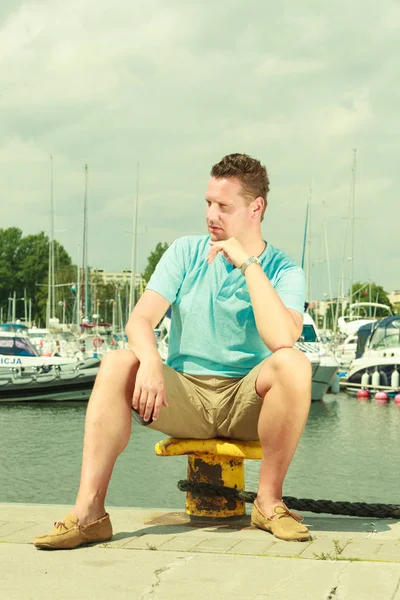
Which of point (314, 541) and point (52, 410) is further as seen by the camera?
point (52, 410)

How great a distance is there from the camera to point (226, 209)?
4.55 meters

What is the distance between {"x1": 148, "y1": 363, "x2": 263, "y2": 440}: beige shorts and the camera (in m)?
4.39

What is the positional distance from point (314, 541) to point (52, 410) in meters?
21.9

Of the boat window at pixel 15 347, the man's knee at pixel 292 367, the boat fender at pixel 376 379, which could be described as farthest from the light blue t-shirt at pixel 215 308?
the boat fender at pixel 376 379

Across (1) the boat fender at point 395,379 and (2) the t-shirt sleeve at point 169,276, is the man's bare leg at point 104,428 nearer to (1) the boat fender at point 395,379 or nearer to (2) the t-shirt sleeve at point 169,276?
(2) the t-shirt sleeve at point 169,276

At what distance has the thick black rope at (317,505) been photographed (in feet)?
14.9

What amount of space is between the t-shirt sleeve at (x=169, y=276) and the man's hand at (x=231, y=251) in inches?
6.3

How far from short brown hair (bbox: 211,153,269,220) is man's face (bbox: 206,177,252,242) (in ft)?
0.09

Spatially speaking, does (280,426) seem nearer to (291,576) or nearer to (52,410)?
(291,576)

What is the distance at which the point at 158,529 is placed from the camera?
4336mm

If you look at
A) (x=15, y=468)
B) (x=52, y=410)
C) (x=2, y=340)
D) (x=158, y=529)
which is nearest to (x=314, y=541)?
(x=158, y=529)

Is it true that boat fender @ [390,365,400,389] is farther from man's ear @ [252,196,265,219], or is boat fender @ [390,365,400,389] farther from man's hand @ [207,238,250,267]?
man's hand @ [207,238,250,267]

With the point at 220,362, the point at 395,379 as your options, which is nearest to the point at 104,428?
the point at 220,362

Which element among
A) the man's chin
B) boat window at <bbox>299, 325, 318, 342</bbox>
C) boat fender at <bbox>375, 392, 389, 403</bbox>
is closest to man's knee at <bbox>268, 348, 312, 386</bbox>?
the man's chin
